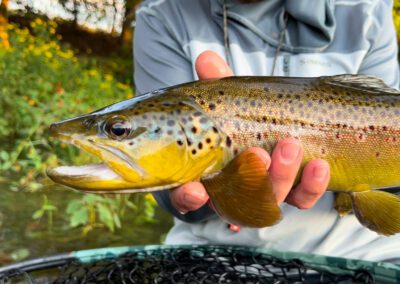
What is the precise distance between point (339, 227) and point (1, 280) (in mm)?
1146

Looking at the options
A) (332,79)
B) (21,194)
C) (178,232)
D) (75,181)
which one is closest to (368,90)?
(332,79)

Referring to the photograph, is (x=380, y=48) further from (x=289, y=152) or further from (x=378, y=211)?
(x=289, y=152)

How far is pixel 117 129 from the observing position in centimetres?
129

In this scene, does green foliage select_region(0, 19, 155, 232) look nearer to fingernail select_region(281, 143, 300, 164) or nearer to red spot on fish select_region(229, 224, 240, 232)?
red spot on fish select_region(229, 224, 240, 232)

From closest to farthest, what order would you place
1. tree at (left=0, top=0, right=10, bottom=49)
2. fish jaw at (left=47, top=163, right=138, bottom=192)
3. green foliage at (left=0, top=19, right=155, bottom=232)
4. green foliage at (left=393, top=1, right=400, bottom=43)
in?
fish jaw at (left=47, top=163, right=138, bottom=192), green foliage at (left=0, top=19, right=155, bottom=232), tree at (left=0, top=0, right=10, bottom=49), green foliage at (left=393, top=1, right=400, bottom=43)

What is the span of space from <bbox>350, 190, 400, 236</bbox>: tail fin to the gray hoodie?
473 mm

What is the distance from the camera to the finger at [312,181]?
138 cm

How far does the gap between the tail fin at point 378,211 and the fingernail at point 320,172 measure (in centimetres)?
19

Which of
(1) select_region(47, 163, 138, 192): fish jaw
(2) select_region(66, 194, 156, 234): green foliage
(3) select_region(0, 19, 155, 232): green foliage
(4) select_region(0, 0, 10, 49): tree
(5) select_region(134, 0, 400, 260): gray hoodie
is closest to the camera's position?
(1) select_region(47, 163, 138, 192): fish jaw

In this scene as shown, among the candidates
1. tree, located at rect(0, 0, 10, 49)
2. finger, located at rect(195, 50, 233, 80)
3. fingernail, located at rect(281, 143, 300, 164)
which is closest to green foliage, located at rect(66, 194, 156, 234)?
finger, located at rect(195, 50, 233, 80)

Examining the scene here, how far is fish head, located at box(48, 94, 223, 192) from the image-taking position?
1254 mm

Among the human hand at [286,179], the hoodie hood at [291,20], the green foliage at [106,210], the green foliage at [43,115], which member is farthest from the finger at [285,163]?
the green foliage at [106,210]

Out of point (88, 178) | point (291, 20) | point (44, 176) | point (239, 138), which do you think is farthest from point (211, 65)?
point (44, 176)

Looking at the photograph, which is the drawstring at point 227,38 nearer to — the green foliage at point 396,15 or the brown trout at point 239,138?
the brown trout at point 239,138
